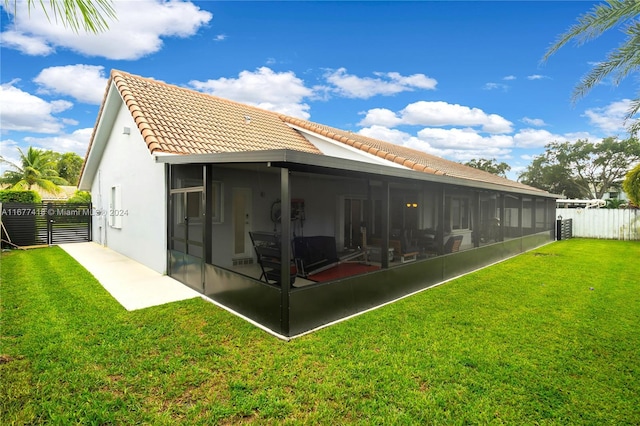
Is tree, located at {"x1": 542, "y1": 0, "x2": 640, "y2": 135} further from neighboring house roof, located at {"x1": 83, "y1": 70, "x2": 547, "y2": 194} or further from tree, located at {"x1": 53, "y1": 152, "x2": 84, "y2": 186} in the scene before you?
tree, located at {"x1": 53, "y1": 152, "x2": 84, "y2": 186}

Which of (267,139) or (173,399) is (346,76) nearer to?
(267,139)

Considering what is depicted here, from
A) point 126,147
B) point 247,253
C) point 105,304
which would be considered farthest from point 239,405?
point 126,147

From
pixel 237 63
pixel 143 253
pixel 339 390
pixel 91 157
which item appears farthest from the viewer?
pixel 237 63

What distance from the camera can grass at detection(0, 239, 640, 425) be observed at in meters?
2.97

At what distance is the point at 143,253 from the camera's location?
9047 mm

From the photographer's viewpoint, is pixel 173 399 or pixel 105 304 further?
pixel 105 304

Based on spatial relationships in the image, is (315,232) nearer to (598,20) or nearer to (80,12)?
(598,20)

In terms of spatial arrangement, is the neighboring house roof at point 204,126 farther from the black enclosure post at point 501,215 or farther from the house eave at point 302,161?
the black enclosure post at point 501,215

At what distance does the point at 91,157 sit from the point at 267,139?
810cm

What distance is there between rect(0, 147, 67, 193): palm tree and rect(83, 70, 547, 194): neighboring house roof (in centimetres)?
2063

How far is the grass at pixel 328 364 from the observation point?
117 inches

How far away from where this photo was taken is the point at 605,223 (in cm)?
1881

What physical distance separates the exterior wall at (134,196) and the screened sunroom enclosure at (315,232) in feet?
1.68

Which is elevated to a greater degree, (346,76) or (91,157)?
(346,76)
